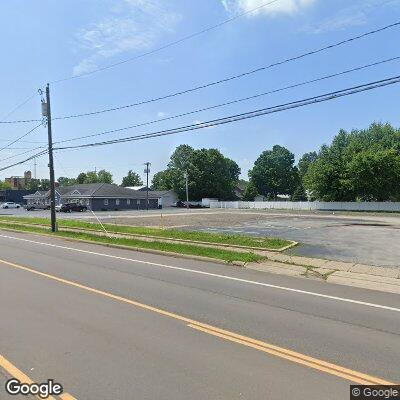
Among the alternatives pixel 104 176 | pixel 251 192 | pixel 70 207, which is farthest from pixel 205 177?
pixel 104 176

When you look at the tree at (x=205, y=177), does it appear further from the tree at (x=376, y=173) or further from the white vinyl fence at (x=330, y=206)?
the tree at (x=376, y=173)

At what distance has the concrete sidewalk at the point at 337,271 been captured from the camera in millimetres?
11508

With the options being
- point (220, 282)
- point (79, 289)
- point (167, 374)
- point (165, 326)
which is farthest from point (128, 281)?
point (167, 374)

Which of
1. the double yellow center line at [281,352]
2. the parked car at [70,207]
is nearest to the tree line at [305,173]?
the parked car at [70,207]

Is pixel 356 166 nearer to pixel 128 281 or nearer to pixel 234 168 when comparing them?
pixel 128 281

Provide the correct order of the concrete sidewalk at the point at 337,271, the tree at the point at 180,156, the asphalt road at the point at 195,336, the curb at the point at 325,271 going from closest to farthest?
the asphalt road at the point at 195,336 < the curb at the point at 325,271 < the concrete sidewalk at the point at 337,271 < the tree at the point at 180,156

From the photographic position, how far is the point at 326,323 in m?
7.37

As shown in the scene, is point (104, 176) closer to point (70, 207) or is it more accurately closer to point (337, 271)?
point (70, 207)

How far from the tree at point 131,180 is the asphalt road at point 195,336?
14160 cm

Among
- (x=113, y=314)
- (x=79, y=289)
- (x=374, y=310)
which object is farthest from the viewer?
(x=79, y=289)

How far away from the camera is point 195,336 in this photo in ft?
21.4

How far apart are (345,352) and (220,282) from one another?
18.5ft

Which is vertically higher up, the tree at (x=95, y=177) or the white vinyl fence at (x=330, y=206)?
the tree at (x=95, y=177)

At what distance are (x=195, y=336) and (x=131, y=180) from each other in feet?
486
